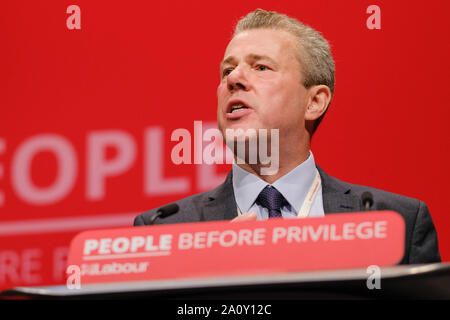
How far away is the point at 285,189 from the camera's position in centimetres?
217

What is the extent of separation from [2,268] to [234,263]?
1.53m

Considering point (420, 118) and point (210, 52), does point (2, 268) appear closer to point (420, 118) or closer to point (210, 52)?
point (210, 52)

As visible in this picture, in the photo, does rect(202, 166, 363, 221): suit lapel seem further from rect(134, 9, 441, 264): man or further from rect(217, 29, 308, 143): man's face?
rect(217, 29, 308, 143): man's face

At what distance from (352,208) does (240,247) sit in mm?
800

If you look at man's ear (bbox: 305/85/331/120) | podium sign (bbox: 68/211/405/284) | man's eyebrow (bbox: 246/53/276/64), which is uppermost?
man's eyebrow (bbox: 246/53/276/64)

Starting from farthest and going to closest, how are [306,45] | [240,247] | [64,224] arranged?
[64,224], [306,45], [240,247]

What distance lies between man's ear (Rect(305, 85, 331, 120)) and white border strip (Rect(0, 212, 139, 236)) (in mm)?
798

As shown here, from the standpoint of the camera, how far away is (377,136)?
102 inches

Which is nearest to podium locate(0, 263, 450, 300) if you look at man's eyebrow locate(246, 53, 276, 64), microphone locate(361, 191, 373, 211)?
microphone locate(361, 191, 373, 211)

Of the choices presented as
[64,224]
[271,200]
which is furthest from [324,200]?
[64,224]

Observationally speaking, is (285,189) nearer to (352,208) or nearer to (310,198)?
(310,198)

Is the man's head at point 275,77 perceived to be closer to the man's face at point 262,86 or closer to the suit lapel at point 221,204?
the man's face at point 262,86

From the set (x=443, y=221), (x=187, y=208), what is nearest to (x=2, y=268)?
(x=187, y=208)

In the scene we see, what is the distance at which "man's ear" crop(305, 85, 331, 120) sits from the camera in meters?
2.36
